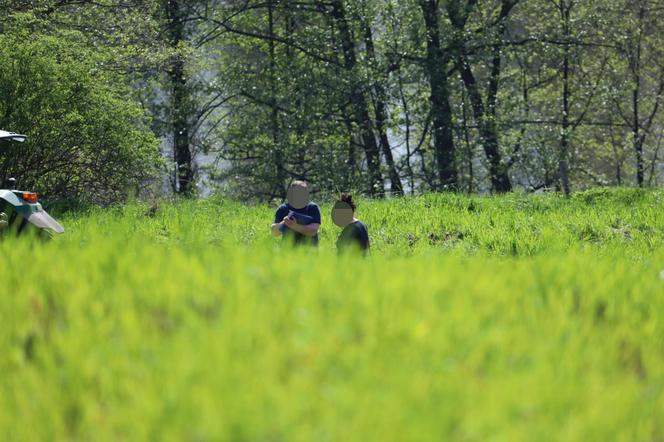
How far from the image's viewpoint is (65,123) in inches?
627

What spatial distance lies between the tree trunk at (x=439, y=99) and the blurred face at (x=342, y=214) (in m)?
16.0

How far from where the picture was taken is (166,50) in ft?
69.1

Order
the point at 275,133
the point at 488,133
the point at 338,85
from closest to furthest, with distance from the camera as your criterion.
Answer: the point at 338,85, the point at 488,133, the point at 275,133

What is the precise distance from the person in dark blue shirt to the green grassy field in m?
2.69

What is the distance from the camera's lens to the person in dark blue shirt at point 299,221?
27.0ft

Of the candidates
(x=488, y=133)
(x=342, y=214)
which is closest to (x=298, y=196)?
(x=342, y=214)

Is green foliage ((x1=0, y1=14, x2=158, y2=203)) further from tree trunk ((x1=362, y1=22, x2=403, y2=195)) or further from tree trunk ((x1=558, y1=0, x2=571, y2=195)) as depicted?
tree trunk ((x1=558, y1=0, x2=571, y2=195))

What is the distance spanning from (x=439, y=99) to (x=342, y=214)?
57.5 feet

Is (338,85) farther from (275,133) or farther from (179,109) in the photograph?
(179,109)

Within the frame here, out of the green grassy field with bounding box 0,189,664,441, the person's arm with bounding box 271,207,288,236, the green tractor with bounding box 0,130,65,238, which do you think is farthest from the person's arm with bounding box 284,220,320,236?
Result: the green tractor with bounding box 0,130,65,238

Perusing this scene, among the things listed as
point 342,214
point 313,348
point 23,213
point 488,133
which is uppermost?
point 488,133

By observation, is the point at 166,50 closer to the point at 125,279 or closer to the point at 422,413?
the point at 125,279

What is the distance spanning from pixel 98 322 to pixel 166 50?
60.3 ft

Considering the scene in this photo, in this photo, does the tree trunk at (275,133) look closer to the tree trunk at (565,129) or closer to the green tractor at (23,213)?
the tree trunk at (565,129)
